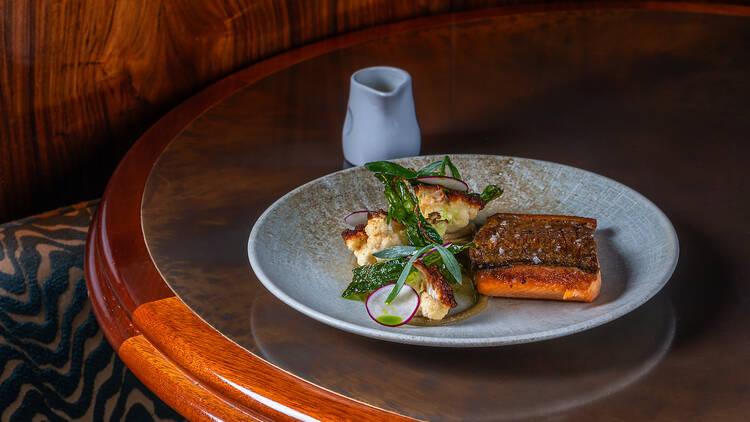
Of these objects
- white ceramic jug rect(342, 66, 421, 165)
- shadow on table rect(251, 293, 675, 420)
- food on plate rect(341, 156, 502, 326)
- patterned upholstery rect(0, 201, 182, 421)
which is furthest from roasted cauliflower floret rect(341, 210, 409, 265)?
patterned upholstery rect(0, 201, 182, 421)

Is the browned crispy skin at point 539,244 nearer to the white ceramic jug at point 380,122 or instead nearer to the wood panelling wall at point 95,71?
the white ceramic jug at point 380,122

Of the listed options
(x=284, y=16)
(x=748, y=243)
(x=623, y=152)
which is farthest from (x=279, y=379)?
(x=284, y=16)

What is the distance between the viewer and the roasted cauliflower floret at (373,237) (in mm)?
845

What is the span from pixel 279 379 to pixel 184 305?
17cm

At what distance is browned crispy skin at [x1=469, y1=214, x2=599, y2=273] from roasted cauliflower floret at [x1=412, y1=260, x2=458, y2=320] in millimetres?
74

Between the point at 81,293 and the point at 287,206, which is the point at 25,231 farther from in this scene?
the point at 287,206

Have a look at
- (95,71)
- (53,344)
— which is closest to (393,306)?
(53,344)

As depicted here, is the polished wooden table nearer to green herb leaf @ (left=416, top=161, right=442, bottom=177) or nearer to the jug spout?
the jug spout

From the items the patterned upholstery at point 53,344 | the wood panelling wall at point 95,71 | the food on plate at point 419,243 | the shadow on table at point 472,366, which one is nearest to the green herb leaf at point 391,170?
the food on plate at point 419,243

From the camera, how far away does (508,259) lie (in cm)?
82

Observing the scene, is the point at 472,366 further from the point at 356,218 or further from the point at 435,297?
the point at 356,218

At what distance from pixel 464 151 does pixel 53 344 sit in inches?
27.8

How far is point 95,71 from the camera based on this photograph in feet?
4.43

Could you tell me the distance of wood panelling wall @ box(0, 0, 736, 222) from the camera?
Result: 1.26 m
